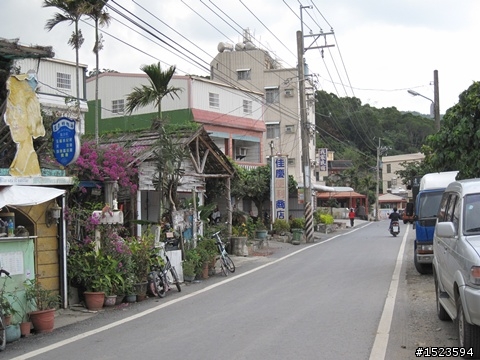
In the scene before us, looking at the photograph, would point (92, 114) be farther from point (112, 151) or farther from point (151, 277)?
point (151, 277)

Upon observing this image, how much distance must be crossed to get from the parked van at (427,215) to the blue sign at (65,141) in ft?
30.3

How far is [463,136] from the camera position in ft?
46.2

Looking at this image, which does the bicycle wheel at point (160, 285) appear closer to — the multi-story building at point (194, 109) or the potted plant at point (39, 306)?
the potted plant at point (39, 306)

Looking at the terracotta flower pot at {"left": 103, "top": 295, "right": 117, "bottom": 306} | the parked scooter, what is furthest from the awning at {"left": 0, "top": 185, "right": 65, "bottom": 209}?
the parked scooter

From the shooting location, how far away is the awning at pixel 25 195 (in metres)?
9.98

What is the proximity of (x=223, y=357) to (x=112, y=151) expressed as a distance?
33.0 feet

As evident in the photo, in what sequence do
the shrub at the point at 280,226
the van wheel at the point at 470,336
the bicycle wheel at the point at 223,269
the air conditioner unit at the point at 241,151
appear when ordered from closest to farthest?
the van wheel at the point at 470,336 → the bicycle wheel at the point at 223,269 → the shrub at the point at 280,226 → the air conditioner unit at the point at 241,151

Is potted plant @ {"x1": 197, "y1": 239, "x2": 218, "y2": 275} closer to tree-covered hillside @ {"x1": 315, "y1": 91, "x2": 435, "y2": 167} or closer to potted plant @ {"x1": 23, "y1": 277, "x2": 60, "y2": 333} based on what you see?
potted plant @ {"x1": 23, "y1": 277, "x2": 60, "y2": 333}

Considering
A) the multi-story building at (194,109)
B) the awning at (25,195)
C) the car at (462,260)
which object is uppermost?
the multi-story building at (194,109)

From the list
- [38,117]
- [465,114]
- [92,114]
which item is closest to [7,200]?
[38,117]

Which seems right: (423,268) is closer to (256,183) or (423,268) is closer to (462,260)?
(462,260)

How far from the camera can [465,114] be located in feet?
46.1

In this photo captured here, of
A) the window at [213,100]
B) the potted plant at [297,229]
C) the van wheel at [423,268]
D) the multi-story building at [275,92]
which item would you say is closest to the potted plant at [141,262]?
the van wheel at [423,268]

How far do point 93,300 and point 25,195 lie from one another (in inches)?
110
